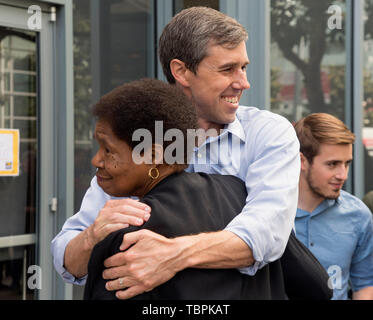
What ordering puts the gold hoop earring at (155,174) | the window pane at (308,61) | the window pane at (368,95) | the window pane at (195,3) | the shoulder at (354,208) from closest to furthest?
the gold hoop earring at (155,174) < the shoulder at (354,208) < the window pane at (195,3) < the window pane at (308,61) < the window pane at (368,95)

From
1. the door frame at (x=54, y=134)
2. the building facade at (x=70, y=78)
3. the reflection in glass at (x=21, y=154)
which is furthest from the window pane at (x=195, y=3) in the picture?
the reflection in glass at (x=21, y=154)

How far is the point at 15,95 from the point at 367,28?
2.76m

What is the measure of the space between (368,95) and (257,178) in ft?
11.7

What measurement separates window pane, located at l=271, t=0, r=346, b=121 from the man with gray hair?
8.84 feet

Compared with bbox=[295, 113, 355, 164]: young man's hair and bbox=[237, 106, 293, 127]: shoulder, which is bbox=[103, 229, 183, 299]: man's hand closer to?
bbox=[237, 106, 293, 127]: shoulder

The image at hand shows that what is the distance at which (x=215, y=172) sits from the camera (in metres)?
1.92

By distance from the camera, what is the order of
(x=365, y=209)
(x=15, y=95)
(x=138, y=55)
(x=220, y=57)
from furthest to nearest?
(x=138, y=55) < (x=15, y=95) < (x=365, y=209) < (x=220, y=57)

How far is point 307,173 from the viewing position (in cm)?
328

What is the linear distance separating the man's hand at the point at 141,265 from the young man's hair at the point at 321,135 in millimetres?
1854

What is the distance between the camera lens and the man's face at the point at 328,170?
321 centimetres

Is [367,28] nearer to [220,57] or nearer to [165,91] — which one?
[220,57]

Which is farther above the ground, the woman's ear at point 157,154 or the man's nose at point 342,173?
the woman's ear at point 157,154

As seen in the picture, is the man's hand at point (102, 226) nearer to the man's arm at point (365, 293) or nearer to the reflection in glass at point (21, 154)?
the man's arm at point (365, 293)

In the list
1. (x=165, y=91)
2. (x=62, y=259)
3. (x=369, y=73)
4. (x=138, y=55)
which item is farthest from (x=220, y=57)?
(x=369, y=73)
